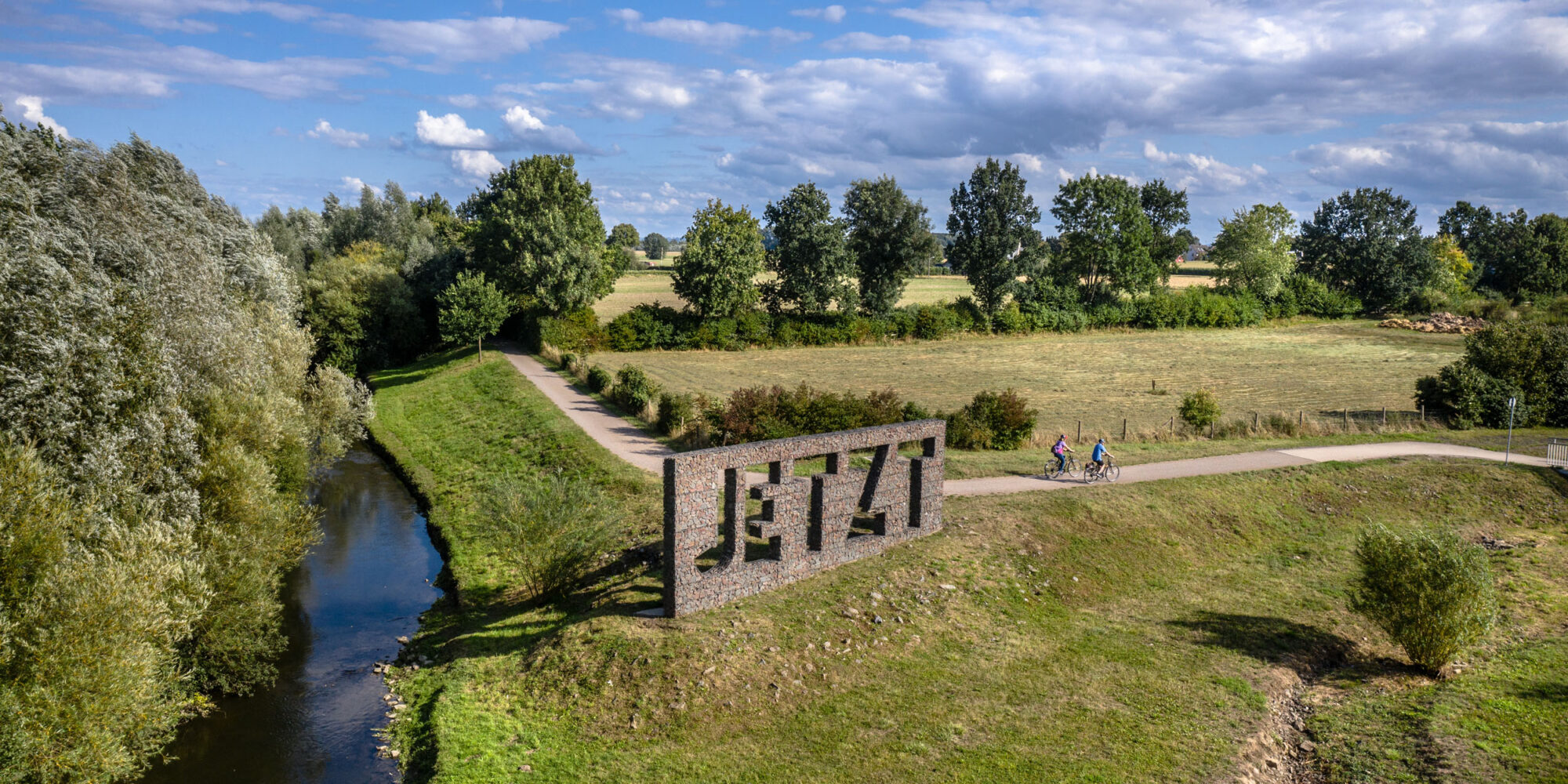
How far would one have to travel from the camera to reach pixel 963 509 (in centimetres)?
2259

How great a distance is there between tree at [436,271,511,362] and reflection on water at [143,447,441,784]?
20.9 m

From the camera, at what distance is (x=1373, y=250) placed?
85062 millimetres

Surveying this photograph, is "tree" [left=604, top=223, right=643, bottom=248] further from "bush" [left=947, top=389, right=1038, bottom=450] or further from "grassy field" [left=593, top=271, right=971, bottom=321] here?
"bush" [left=947, top=389, right=1038, bottom=450]

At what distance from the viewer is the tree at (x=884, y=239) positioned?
6266 cm

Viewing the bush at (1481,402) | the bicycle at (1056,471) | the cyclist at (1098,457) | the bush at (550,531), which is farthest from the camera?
the bush at (1481,402)

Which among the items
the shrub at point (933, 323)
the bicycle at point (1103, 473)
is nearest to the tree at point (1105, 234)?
the shrub at point (933, 323)

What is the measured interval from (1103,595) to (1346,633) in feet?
16.1

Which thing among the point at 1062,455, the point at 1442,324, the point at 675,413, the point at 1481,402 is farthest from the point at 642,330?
the point at 1442,324

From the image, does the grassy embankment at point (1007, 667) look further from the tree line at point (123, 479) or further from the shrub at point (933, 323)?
the shrub at point (933, 323)

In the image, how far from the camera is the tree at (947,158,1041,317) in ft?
217

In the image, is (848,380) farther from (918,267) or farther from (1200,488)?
(1200,488)

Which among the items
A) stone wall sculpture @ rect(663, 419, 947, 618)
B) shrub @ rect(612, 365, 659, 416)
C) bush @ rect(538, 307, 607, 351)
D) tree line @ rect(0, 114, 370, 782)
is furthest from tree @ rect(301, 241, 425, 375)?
stone wall sculpture @ rect(663, 419, 947, 618)

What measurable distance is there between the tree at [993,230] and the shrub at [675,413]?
40259 millimetres

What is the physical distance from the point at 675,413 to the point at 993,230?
137ft
